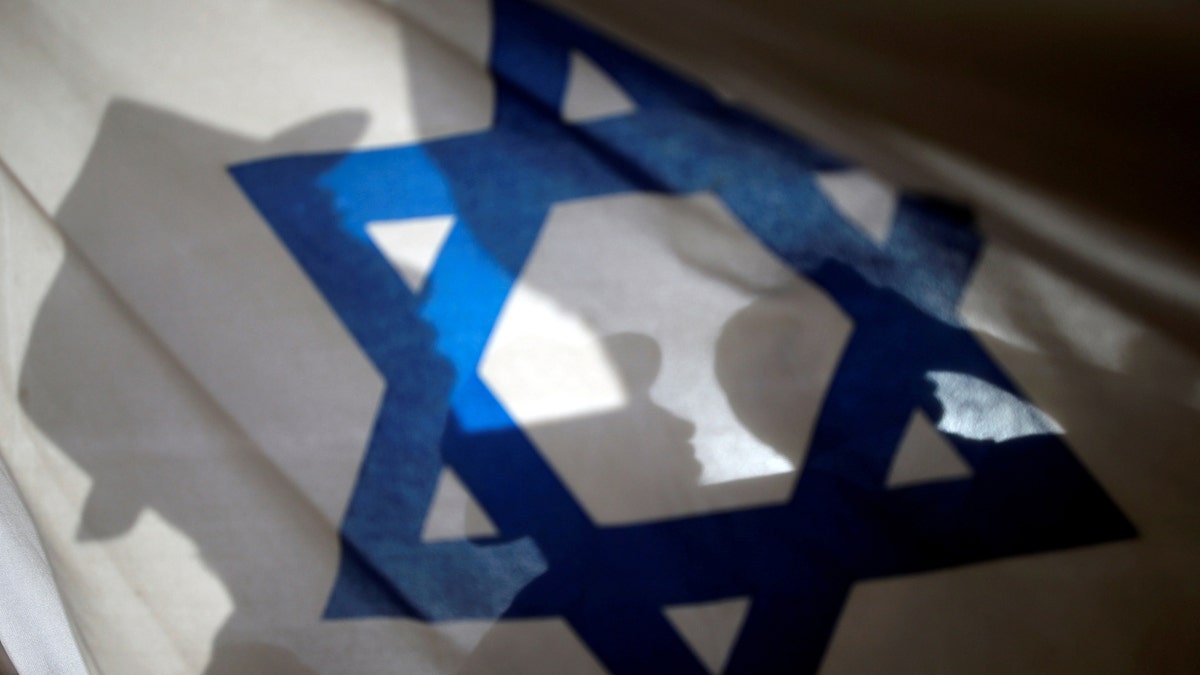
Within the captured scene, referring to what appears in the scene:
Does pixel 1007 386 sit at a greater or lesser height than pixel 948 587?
greater

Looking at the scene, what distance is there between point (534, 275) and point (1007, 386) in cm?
50

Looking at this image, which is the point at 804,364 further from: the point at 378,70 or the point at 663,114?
the point at 378,70

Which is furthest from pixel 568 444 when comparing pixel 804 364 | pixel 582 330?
pixel 804 364

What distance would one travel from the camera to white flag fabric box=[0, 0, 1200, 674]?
29.7 inches

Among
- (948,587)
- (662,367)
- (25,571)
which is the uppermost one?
(662,367)

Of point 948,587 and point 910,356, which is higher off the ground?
point 910,356

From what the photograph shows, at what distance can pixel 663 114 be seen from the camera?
82 centimetres

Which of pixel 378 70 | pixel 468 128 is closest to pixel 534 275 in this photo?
pixel 468 128

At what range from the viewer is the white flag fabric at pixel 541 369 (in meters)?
0.75

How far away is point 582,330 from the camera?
80 cm

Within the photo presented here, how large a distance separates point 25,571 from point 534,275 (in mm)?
659

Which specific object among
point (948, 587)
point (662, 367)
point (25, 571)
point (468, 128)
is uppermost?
point (468, 128)

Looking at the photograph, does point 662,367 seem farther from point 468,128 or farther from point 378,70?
point 378,70

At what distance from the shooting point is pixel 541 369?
2.60 ft
